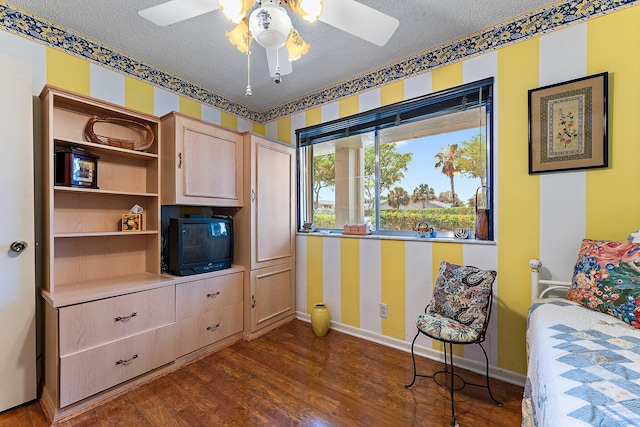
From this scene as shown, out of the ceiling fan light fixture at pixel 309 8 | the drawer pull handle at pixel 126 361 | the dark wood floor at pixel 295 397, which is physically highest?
the ceiling fan light fixture at pixel 309 8

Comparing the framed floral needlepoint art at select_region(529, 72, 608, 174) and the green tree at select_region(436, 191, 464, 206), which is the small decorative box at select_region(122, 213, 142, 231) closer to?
the green tree at select_region(436, 191, 464, 206)

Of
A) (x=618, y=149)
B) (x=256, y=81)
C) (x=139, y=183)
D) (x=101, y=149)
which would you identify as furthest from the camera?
(x=256, y=81)

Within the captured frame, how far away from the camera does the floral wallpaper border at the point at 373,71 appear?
5.87ft

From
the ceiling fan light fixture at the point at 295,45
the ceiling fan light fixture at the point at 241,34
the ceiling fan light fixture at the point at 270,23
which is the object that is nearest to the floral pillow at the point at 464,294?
the ceiling fan light fixture at the point at 295,45

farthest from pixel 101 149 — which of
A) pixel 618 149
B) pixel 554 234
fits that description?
pixel 618 149

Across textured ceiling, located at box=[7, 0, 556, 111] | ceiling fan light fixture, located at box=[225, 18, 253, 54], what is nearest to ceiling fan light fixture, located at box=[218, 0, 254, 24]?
ceiling fan light fixture, located at box=[225, 18, 253, 54]

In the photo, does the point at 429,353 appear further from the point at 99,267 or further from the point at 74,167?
the point at 74,167

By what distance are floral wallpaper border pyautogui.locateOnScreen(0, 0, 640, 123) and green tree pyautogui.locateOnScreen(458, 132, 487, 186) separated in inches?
25.4

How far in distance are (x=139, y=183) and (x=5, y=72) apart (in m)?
1.01

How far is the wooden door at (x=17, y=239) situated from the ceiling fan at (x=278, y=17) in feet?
3.59

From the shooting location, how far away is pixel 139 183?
2.45 metres

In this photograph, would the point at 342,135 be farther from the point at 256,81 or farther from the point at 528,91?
the point at 528,91

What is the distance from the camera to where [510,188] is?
1997 millimetres

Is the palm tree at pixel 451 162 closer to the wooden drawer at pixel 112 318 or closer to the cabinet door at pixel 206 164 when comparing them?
the cabinet door at pixel 206 164
